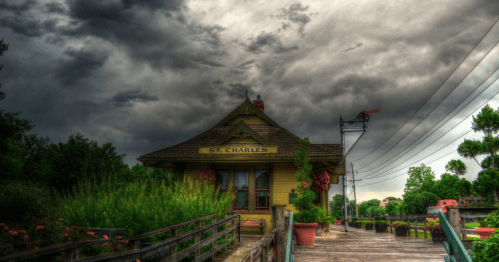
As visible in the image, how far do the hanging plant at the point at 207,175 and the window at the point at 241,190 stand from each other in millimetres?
1138

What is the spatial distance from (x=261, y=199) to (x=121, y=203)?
769cm

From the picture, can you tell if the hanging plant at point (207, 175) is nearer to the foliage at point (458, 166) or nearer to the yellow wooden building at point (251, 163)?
the yellow wooden building at point (251, 163)

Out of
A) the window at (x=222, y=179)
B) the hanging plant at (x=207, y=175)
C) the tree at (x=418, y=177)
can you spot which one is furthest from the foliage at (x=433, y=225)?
the tree at (x=418, y=177)

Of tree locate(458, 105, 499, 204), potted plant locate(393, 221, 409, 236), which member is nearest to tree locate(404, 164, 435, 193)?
tree locate(458, 105, 499, 204)

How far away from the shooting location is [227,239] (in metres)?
9.87

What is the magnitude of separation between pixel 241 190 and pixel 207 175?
1.77 m

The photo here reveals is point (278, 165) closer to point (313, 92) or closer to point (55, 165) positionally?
point (313, 92)

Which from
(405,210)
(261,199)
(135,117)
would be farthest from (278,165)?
(405,210)

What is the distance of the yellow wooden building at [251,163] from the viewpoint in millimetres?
14602

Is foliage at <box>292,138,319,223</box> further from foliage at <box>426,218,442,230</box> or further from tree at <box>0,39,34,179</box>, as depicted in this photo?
tree at <box>0,39,34,179</box>

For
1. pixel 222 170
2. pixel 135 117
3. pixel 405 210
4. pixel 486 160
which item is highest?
pixel 135 117

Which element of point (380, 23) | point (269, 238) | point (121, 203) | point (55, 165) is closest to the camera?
point (269, 238)

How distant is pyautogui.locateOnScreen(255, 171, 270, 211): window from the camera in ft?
48.9

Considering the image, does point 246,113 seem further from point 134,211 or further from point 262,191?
point 134,211
